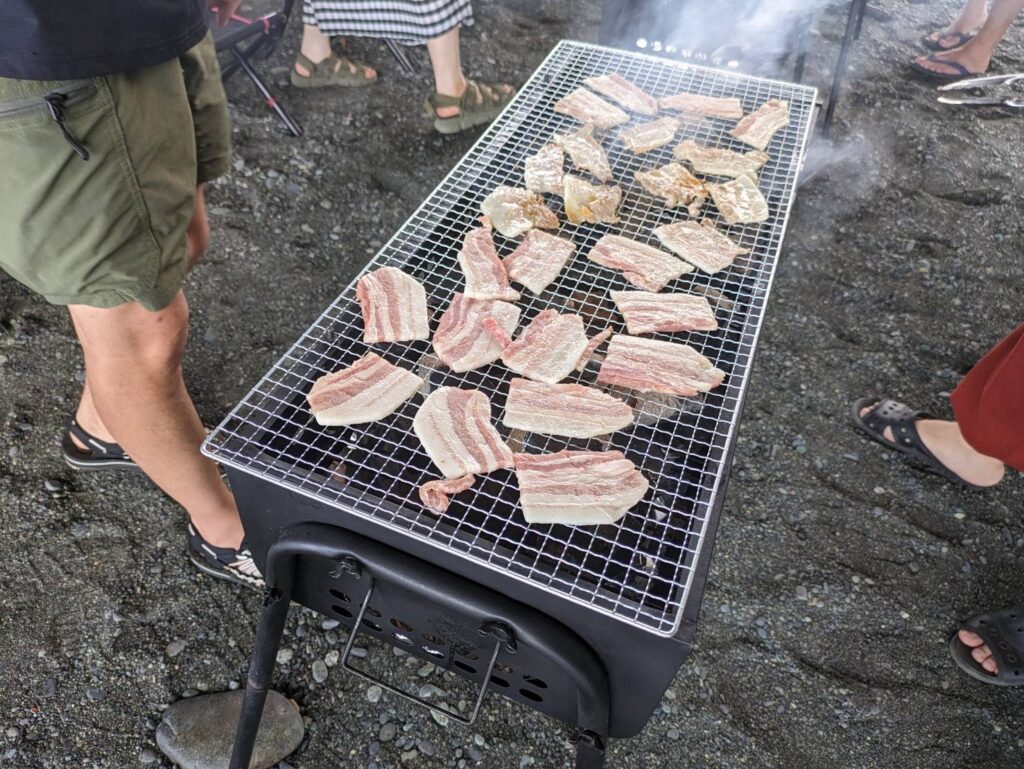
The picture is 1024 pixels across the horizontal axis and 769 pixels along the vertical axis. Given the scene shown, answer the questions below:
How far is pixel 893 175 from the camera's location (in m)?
4.40

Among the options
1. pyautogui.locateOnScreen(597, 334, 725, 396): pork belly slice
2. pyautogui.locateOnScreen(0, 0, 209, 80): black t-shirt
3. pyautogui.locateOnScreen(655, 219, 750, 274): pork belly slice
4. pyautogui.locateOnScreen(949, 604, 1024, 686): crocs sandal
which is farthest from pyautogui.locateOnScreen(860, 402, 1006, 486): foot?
pyautogui.locateOnScreen(0, 0, 209, 80): black t-shirt

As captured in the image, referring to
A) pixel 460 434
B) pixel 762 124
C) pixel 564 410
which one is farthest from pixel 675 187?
pixel 460 434

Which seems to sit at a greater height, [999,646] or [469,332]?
[469,332]

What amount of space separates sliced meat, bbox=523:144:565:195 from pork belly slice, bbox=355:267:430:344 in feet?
2.06

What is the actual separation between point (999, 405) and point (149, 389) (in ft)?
8.64

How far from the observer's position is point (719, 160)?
8.27 ft

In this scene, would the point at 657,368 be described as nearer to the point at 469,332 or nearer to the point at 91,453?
the point at 469,332

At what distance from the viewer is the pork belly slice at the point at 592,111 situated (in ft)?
8.73

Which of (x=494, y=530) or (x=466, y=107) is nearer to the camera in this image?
(x=494, y=530)

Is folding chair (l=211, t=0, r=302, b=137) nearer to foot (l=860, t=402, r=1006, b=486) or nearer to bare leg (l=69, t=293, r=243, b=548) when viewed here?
bare leg (l=69, t=293, r=243, b=548)

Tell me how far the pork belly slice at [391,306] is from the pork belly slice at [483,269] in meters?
0.14

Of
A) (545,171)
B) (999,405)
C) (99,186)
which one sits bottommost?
(999,405)

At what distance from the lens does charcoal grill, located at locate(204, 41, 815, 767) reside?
1422mm

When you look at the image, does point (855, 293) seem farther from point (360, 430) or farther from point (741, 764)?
point (360, 430)
